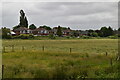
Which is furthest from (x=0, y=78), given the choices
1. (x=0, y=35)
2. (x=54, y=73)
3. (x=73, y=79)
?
(x=0, y=35)

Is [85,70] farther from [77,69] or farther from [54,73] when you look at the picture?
[54,73]

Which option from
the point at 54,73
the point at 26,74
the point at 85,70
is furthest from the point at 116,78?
the point at 26,74

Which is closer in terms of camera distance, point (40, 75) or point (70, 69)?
point (40, 75)

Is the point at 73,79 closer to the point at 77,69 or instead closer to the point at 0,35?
the point at 77,69

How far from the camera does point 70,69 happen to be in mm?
12203

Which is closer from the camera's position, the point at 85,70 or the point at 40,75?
the point at 40,75

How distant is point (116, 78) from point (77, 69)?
2.15m

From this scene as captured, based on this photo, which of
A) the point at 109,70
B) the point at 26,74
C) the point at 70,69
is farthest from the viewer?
the point at 109,70

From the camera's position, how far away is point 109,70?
42.8ft

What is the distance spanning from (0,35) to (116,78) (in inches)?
3044

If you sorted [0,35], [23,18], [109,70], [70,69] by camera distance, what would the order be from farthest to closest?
[23,18] → [0,35] → [109,70] → [70,69]

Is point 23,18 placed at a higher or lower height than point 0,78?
higher

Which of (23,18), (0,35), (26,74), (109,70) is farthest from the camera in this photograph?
(23,18)

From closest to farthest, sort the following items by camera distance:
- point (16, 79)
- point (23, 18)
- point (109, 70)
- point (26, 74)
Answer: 1. point (16, 79)
2. point (26, 74)
3. point (109, 70)
4. point (23, 18)
